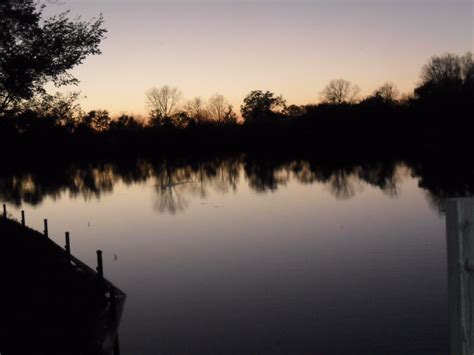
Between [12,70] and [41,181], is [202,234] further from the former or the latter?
[41,181]

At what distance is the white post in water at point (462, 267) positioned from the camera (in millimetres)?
2130

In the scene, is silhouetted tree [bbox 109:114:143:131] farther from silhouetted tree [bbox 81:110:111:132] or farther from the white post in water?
the white post in water

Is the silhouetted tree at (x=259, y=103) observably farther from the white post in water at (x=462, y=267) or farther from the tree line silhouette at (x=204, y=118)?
the white post in water at (x=462, y=267)

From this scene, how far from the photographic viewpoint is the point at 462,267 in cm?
219

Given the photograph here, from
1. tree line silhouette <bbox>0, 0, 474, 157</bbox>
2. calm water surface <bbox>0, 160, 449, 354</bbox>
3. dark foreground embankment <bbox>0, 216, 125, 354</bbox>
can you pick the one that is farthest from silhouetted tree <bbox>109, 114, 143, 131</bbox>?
dark foreground embankment <bbox>0, 216, 125, 354</bbox>

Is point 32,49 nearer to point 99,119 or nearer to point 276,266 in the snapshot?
point 276,266

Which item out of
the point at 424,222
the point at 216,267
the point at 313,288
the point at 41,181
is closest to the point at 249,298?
the point at 313,288

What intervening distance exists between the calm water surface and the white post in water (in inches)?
575

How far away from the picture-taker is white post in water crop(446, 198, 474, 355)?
6.99ft

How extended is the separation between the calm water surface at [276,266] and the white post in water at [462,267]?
14.6m

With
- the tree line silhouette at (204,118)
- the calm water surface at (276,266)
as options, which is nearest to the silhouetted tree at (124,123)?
the tree line silhouette at (204,118)

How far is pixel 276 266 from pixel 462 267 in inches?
961

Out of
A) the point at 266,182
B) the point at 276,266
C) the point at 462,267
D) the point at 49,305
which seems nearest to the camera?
the point at 462,267

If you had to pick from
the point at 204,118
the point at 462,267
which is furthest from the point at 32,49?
the point at 204,118
